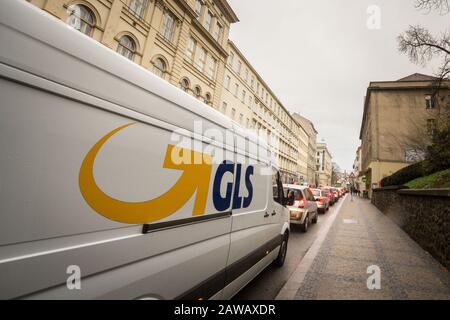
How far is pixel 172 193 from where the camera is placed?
196 cm

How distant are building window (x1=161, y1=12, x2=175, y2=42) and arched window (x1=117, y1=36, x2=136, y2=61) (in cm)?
289

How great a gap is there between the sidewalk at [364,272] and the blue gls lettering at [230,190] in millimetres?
1668

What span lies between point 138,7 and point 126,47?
3026mm

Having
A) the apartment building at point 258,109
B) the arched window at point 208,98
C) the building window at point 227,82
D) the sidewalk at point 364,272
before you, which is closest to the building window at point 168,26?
the arched window at point 208,98

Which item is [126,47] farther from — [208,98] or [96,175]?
[96,175]

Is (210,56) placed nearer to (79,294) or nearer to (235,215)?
(235,215)

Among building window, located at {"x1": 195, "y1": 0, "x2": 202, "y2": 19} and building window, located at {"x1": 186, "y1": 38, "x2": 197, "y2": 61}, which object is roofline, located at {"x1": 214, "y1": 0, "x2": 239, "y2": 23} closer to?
building window, located at {"x1": 195, "y1": 0, "x2": 202, "y2": 19}

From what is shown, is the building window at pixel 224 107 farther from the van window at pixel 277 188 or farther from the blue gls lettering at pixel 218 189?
the blue gls lettering at pixel 218 189

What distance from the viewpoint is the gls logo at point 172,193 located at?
140cm

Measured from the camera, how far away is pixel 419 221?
7180 mm

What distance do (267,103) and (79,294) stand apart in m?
39.1

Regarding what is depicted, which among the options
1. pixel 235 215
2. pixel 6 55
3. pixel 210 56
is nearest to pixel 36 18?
pixel 6 55

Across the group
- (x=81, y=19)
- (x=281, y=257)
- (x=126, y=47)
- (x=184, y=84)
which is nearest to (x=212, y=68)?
(x=184, y=84)

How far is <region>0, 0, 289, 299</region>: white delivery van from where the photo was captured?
3.59ft
